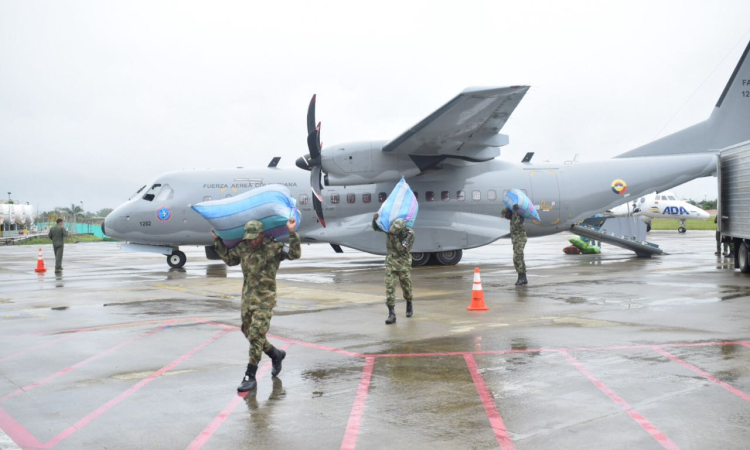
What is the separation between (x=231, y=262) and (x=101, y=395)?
6.29ft

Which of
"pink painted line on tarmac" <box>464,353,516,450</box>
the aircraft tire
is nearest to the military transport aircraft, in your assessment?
the aircraft tire

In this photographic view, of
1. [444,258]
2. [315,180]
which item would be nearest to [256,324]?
[315,180]

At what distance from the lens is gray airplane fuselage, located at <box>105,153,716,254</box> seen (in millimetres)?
21527

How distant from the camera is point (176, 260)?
23531 millimetres

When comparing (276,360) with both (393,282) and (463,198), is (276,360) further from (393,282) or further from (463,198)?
(463,198)

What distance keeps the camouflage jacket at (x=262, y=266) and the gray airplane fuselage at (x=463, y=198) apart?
1403 cm

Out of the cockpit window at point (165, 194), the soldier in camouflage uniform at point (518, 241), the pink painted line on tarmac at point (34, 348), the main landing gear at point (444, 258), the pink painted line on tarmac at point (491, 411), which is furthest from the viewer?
the cockpit window at point (165, 194)

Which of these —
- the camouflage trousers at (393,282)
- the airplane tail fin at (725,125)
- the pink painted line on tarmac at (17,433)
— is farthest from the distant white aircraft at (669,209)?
the pink painted line on tarmac at (17,433)

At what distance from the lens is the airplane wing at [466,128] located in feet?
56.4

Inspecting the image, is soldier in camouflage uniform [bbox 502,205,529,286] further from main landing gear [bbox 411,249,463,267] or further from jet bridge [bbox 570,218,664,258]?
jet bridge [bbox 570,218,664,258]

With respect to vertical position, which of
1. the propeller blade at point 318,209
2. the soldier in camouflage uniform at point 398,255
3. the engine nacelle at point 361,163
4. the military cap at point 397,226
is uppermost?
the engine nacelle at point 361,163

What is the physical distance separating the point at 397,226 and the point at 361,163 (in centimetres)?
987

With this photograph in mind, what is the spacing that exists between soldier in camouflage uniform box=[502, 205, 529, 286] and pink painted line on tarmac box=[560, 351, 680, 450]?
305 inches

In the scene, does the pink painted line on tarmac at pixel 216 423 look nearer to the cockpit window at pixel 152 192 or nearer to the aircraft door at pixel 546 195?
the aircraft door at pixel 546 195
